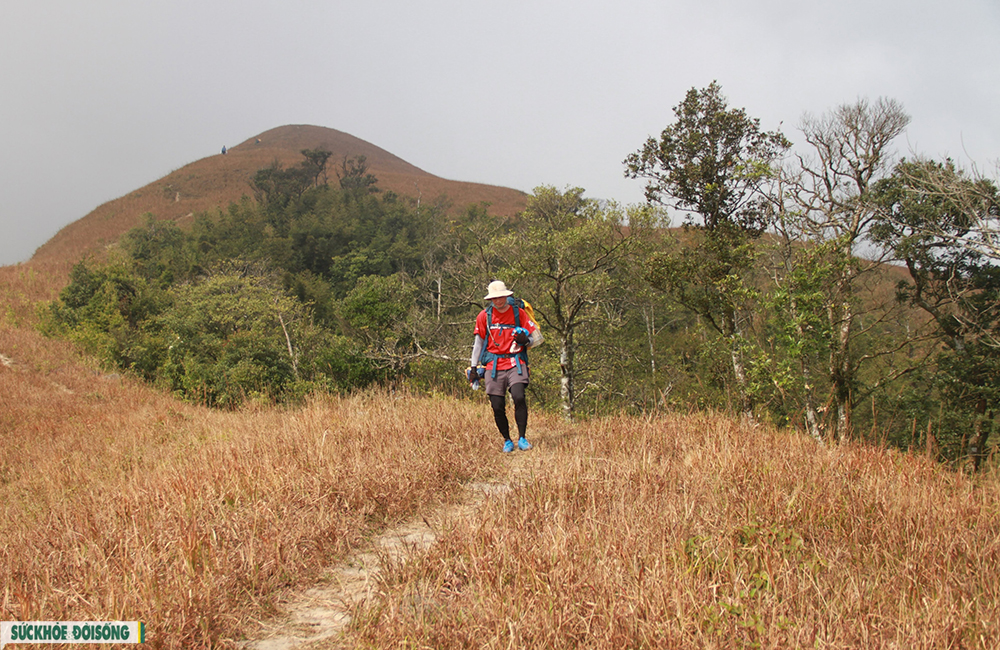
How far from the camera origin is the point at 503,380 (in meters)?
5.50

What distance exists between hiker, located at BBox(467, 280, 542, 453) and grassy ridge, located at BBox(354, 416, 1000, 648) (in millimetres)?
1484

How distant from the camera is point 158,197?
70875mm

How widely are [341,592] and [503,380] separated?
9.57 ft

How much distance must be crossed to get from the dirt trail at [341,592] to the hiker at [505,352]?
59.9 inches

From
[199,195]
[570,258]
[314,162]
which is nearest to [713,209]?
[570,258]

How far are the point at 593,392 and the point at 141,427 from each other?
1614 cm

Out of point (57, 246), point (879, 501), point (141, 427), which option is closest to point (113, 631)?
point (879, 501)

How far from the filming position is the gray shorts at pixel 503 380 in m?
5.42

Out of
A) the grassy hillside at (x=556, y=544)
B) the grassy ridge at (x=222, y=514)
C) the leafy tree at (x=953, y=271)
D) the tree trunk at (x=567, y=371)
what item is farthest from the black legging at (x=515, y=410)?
the leafy tree at (x=953, y=271)

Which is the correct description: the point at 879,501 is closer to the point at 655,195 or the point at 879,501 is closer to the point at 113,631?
the point at 113,631

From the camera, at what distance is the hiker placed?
214 inches

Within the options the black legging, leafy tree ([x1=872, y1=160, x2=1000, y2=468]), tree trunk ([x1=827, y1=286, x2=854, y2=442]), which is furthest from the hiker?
leafy tree ([x1=872, y1=160, x2=1000, y2=468])

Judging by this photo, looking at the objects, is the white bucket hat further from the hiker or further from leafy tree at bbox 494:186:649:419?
leafy tree at bbox 494:186:649:419

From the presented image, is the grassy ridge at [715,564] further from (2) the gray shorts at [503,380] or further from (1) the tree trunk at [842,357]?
(1) the tree trunk at [842,357]
